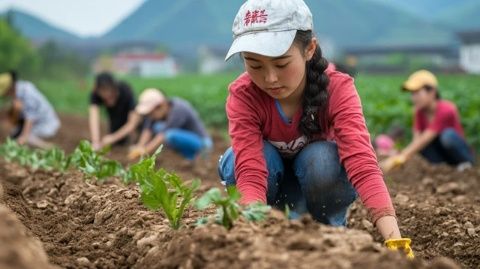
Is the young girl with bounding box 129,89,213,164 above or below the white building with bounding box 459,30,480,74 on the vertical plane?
above

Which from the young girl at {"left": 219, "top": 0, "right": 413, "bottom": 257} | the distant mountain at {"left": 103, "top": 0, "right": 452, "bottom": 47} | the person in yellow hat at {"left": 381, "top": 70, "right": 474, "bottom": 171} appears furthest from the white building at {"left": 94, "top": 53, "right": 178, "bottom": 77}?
the young girl at {"left": 219, "top": 0, "right": 413, "bottom": 257}

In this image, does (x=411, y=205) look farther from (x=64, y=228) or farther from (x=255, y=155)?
(x=64, y=228)

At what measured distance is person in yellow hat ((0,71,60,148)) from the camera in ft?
30.3

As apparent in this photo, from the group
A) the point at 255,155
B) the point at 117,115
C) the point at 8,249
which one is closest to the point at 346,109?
the point at 255,155

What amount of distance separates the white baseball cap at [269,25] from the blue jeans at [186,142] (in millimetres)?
4978

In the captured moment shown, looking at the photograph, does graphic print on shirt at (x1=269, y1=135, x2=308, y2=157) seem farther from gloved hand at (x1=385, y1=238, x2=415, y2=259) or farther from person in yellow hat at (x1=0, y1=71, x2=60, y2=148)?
person in yellow hat at (x1=0, y1=71, x2=60, y2=148)

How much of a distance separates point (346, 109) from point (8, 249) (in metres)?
1.68

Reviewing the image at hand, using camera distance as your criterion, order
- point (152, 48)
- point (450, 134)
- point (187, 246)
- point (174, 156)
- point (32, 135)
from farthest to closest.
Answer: point (152, 48) < point (32, 135) < point (174, 156) < point (450, 134) < point (187, 246)

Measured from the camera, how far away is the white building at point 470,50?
178 ft

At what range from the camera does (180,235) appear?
8.26ft

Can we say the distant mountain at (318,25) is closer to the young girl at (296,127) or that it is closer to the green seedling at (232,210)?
the young girl at (296,127)

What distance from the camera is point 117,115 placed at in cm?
905

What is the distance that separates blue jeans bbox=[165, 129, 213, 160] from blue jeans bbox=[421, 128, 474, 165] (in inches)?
90.0

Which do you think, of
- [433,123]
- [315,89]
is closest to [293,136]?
[315,89]
